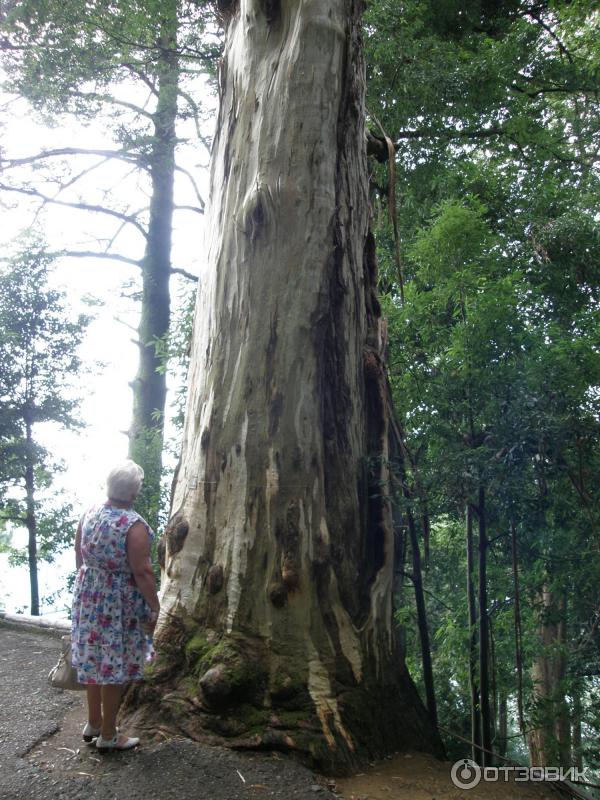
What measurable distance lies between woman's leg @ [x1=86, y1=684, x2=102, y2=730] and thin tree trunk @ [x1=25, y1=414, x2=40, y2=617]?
20.5 feet

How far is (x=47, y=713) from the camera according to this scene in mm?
3979

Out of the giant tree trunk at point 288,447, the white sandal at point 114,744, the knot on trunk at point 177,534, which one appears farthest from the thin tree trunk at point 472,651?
the white sandal at point 114,744

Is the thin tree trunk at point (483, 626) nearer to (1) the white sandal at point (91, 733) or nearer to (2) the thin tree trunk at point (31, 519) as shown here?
(1) the white sandal at point (91, 733)

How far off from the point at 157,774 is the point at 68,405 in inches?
288

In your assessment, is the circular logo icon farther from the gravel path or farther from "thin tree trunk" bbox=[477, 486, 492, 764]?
the gravel path

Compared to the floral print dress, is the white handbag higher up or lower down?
lower down

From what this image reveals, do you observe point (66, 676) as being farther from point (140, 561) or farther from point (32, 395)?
point (32, 395)

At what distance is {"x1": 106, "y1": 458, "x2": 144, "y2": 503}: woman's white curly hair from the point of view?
10.6 ft

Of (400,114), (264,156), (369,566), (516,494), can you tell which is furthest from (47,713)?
(400,114)

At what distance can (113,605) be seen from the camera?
10.4ft

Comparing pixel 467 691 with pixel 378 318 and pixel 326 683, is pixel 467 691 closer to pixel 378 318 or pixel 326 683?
pixel 326 683

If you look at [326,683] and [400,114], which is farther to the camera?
[400,114]

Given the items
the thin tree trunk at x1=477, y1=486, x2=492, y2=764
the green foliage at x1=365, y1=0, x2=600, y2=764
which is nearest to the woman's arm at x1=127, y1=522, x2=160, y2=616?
the green foliage at x1=365, y1=0, x2=600, y2=764

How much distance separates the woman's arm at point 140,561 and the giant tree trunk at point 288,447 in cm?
60
